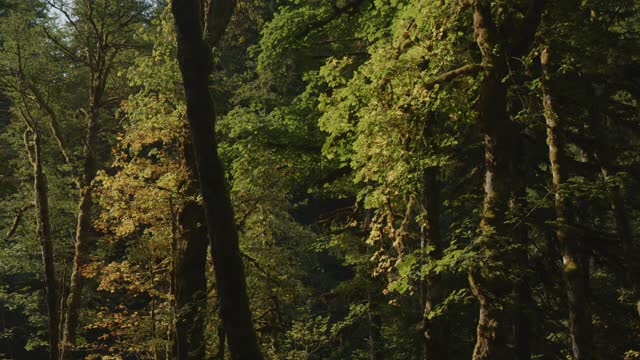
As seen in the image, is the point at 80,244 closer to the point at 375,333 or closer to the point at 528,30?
the point at 375,333

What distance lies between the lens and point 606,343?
13172 mm

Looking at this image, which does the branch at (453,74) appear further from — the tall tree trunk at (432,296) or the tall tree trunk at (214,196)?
the tall tree trunk at (214,196)

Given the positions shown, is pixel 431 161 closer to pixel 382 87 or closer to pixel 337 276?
pixel 382 87

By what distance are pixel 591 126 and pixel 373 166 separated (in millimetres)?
5300

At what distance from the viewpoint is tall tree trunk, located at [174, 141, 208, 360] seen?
9.70 m

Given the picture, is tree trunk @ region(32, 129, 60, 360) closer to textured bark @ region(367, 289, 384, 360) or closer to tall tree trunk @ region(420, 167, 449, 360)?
textured bark @ region(367, 289, 384, 360)

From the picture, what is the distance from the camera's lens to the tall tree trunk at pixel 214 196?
6785 mm

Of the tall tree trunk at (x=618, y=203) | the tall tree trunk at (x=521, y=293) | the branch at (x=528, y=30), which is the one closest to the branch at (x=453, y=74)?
the branch at (x=528, y=30)

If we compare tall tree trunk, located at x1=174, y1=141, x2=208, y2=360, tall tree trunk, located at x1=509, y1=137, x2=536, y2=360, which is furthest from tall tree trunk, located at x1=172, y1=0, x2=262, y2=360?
tall tree trunk, located at x1=509, y1=137, x2=536, y2=360

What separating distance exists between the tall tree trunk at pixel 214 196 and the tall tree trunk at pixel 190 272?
2593 mm

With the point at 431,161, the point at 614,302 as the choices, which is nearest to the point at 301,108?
the point at 431,161

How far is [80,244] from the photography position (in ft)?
55.2

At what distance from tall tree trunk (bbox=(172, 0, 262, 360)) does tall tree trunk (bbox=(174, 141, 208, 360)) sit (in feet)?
8.51

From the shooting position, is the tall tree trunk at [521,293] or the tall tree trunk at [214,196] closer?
the tall tree trunk at [214,196]
